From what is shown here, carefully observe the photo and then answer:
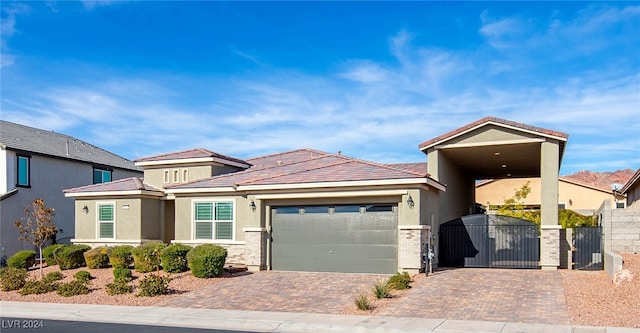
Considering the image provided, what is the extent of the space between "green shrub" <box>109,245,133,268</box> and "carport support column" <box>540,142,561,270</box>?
1535cm

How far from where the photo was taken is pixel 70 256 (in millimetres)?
23281

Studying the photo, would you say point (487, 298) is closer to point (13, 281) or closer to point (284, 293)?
point (284, 293)

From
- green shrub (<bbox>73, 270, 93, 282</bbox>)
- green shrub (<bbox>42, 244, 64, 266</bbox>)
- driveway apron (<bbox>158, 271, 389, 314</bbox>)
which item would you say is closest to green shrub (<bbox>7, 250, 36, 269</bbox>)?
green shrub (<bbox>42, 244, 64, 266</bbox>)

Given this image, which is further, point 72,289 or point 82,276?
point 82,276

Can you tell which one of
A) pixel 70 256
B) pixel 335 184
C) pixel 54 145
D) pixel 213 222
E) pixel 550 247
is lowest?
pixel 70 256

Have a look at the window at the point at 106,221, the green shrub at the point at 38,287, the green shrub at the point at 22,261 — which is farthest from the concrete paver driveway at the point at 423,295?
the green shrub at the point at 22,261

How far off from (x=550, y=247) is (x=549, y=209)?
1392 millimetres

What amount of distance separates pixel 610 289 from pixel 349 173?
9.12 m

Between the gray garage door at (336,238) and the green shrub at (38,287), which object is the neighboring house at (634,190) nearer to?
the gray garage door at (336,238)

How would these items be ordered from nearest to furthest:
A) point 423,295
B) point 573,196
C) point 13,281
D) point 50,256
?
1. point 423,295
2. point 13,281
3. point 50,256
4. point 573,196

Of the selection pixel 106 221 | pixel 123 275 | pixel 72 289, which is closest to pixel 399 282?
pixel 123 275

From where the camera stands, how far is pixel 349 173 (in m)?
21.3

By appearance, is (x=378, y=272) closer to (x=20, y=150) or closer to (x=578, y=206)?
(x=20, y=150)

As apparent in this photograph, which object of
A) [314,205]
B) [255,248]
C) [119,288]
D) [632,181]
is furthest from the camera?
[632,181]
